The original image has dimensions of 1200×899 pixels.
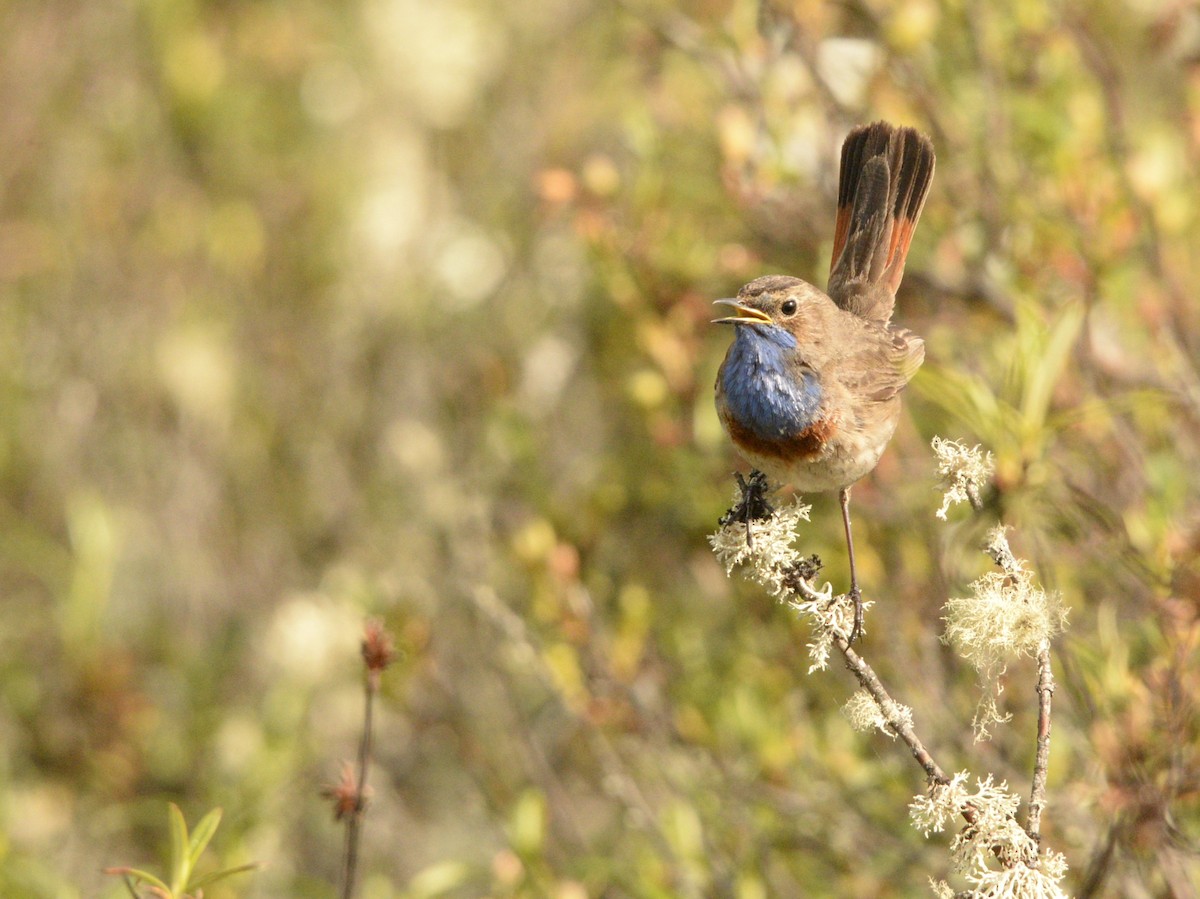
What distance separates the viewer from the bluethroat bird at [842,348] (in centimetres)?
342

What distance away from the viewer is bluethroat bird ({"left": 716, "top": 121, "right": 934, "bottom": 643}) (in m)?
3.42

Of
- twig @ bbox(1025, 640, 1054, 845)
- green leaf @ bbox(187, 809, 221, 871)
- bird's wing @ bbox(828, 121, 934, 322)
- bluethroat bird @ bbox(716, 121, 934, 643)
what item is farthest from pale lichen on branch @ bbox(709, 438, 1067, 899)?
bird's wing @ bbox(828, 121, 934, 322)

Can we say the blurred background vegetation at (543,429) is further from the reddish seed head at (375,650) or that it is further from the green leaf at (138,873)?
the reddish seed head at (375,650)

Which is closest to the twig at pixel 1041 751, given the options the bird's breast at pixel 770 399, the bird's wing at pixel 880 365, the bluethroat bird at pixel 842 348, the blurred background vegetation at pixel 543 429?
the blurred background vegetation at pixel 543 429

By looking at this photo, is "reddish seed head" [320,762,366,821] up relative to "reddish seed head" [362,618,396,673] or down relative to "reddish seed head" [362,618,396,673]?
down

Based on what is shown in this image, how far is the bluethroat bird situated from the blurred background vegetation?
1.10ft

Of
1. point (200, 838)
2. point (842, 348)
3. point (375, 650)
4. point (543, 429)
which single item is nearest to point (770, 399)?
point (842, 348)

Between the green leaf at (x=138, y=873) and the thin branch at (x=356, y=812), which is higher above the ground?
the thin branch at (x=356, y=812)

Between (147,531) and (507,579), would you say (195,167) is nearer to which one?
(147,531)

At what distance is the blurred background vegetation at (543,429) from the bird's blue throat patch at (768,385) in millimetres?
431

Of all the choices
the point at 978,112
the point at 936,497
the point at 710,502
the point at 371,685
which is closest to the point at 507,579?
the point at 710,502

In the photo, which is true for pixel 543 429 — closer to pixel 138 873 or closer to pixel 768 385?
pixel 768 385

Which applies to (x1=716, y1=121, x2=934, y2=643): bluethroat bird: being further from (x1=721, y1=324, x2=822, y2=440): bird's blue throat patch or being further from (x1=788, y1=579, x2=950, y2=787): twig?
(x1=788, y1=579, x2=950, y2=787): twig

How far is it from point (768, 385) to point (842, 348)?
337 millimetres
